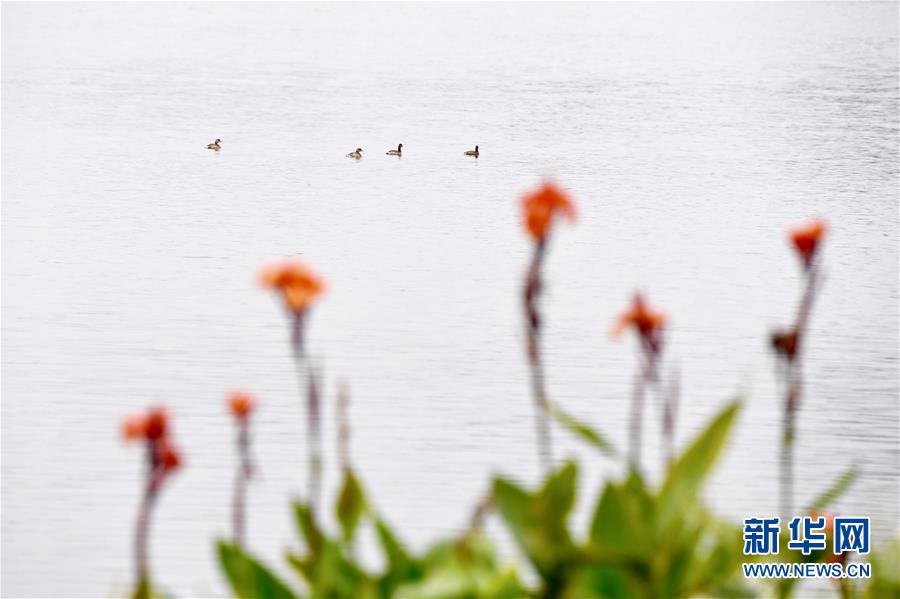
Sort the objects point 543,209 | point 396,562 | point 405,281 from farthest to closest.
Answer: point 405,281 → point 396,562 → point 543,209

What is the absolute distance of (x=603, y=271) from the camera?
7488 mm

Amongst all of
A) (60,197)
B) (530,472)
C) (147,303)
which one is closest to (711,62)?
(60,197)

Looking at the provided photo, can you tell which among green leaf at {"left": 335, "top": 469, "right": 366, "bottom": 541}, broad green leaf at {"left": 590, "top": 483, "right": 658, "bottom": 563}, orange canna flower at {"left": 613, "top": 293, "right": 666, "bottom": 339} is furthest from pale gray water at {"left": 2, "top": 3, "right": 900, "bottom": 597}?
green leaf at {"left": 335, "top": 469, "right": 366, "bottom": 541}

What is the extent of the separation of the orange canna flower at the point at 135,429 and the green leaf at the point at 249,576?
26 cm

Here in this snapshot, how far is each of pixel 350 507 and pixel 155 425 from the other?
0.29 meters

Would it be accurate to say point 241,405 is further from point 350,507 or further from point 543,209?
point 543,209

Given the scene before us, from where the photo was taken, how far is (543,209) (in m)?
1.42

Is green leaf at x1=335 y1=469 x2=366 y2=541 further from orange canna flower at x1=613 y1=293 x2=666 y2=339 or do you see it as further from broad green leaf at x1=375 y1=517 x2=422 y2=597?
orange canna flower at x1=613 y1=293 x2=666 y2=339

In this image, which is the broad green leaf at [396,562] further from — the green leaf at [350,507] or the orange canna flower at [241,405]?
the orange canna flower at [241,405]

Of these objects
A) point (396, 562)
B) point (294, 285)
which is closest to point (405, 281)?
point (396, 562)

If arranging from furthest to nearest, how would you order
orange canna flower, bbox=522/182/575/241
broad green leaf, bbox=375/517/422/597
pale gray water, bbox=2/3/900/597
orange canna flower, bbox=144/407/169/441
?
pale gray water, bbox=2/3/900/597 → broad green leaf, bbox=375/517/422/597 → orange canna flower, bbox=522/182/575/241 → orange canna flower, bbox=144/407/169/441

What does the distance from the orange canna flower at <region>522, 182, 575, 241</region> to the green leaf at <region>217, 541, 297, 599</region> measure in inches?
17.3

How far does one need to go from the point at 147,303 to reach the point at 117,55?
17.5 metres

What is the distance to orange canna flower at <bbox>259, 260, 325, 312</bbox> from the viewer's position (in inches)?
52.7
